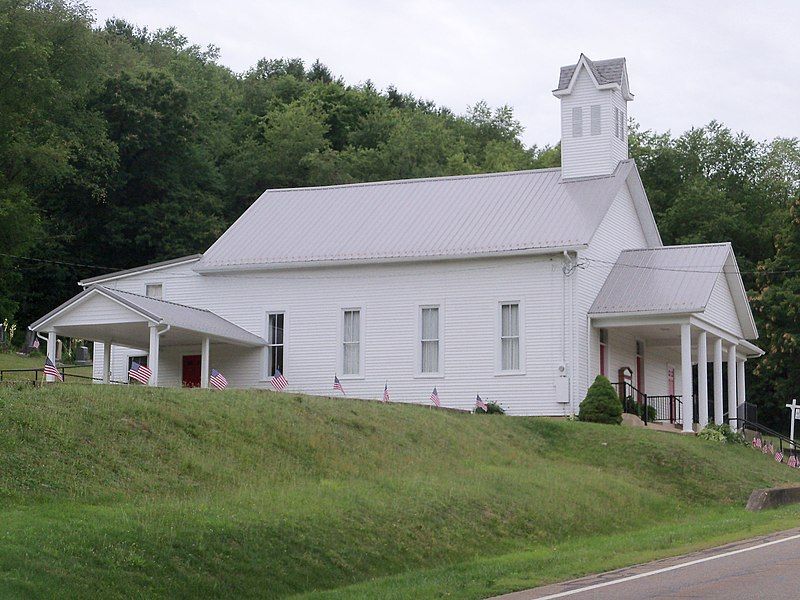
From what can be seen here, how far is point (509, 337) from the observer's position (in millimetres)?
36125

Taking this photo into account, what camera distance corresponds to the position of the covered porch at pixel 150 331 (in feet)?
112

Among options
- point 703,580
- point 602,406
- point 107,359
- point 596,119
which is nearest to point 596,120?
point 596,119

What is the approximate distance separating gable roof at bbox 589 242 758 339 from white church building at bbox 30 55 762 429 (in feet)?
0.19

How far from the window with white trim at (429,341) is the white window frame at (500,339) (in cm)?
180

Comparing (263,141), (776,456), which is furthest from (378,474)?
(263,141)

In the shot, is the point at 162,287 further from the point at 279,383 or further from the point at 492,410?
the point at 492,410

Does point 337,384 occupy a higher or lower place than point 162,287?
lower

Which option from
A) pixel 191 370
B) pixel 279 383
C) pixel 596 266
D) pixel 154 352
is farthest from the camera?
pixel 191 370

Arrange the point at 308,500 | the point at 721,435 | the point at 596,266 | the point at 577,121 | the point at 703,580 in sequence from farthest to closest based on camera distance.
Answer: the point at 577,121, the point at 596,266, the point at 721,435, the point at 308,500, the point at 703,580

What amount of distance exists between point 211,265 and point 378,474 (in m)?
18.6

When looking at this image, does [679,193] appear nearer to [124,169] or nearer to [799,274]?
[799,274]

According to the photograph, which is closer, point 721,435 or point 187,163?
point 721,435

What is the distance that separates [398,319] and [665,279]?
8.07 metres

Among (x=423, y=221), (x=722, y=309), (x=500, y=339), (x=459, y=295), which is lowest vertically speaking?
(x=500, y=339)
